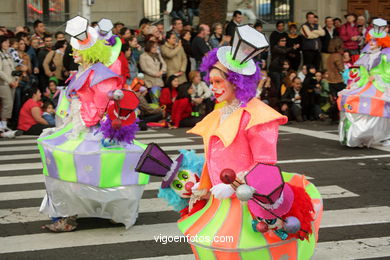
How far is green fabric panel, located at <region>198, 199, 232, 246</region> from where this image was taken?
165 inches

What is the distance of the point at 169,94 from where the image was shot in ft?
51.2

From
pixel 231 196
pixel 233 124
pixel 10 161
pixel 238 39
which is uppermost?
pixel 238 39

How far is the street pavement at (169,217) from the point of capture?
623 cm

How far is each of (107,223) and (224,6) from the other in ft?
40.5

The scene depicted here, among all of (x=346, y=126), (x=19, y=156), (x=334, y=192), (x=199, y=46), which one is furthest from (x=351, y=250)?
(x=199, y=46)

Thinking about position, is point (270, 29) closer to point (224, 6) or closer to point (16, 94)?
point (224, 6)

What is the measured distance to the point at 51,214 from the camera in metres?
6.82

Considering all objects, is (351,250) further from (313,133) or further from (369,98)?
(313,133)

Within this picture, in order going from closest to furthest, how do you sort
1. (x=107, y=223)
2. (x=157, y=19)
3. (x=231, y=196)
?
(x=231, y=196) < (x=107, y=223) < (x=157, y=19)

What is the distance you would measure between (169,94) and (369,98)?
5.15 m

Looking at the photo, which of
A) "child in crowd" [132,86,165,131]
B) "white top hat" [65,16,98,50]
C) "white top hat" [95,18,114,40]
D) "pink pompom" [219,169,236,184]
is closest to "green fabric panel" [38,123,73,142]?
"white top hat" [65,16,98,50]

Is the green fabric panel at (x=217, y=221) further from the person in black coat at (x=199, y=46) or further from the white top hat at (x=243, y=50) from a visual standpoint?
the person in black coat at (x=199, y=46)

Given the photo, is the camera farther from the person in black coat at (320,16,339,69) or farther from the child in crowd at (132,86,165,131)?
the person in black coat at (320,16,339,69)

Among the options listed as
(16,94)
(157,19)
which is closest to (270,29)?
(157,19)
